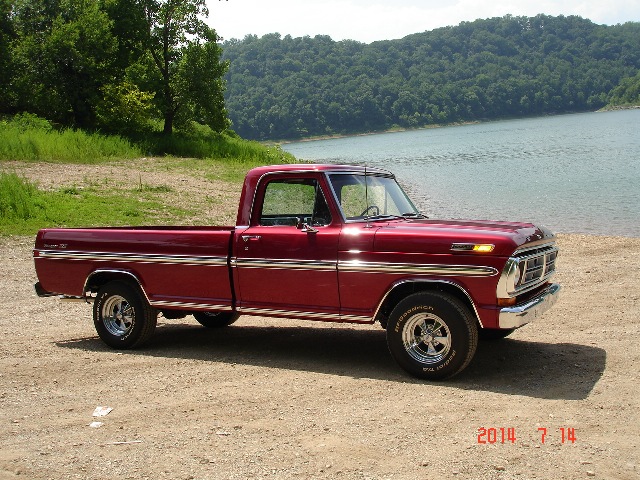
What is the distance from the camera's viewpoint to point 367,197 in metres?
7.64

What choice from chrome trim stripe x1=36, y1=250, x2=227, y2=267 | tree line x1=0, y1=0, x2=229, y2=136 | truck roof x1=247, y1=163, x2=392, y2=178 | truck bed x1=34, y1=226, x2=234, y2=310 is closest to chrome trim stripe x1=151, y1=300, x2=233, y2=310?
truck bed x1=34, y1=226, x2=234, y2=310

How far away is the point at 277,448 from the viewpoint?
5.32 m

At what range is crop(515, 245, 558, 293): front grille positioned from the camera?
261 inches

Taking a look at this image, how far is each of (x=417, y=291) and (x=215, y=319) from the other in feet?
11.8

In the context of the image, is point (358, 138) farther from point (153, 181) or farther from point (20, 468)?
point (20, 468)

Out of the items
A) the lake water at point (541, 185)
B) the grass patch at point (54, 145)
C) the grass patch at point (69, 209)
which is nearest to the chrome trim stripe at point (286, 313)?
the lake water at point (541, 185)

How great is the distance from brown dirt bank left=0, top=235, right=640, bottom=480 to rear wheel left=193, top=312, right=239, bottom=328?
12cm

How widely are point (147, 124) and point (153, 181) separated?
1414 cm

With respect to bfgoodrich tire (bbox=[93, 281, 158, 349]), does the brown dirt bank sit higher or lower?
lower

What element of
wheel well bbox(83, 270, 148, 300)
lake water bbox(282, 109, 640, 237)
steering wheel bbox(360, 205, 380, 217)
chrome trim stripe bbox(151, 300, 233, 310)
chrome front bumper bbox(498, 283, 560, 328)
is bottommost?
lake water bbox(282, 109, 640, 237)

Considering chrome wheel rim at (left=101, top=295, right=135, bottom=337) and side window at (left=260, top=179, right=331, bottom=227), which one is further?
chrome wheel rim at (left=101, top=295, right=135, bottom=337)

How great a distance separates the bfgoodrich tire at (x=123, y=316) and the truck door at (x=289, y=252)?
1.35m

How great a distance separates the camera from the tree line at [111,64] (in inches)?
1446

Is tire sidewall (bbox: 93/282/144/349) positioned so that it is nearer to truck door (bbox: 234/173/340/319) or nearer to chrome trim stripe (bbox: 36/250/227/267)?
chrome trim stripe (bbox: 36/250/227/267)
